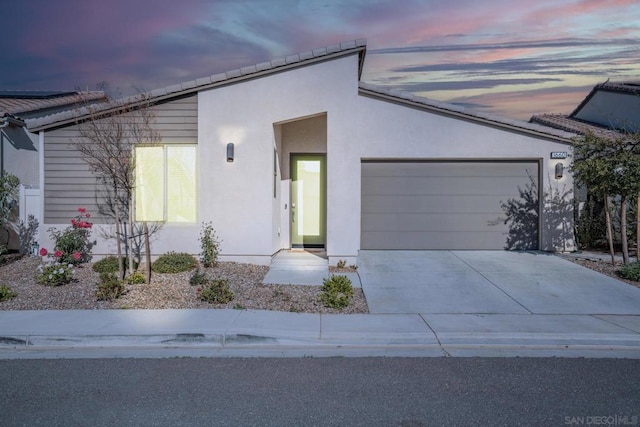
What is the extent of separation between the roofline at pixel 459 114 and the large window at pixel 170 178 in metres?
4.43

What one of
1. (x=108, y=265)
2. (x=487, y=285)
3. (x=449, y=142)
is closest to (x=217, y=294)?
(x=108, y=265)

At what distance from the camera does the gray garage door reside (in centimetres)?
1380

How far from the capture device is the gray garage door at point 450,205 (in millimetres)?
13797

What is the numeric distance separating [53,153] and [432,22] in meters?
9.60

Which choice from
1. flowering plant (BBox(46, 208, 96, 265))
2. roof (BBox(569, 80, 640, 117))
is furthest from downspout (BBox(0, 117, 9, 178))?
roof (BBox(569, 80, 640, 117))

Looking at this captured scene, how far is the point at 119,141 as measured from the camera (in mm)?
10273

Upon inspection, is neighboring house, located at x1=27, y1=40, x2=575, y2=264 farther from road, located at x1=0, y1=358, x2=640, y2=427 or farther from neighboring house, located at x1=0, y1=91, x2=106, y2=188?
road, located at x1=0, y1=358, x2=640, y2=427

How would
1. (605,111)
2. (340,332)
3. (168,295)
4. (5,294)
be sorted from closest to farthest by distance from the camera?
(340,332), (5,294), (168,295), (605,111)

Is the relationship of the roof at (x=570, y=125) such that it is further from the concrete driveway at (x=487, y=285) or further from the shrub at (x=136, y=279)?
the shrub at (x=136, y=279)

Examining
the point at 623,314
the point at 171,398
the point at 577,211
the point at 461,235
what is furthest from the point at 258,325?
the point at 577,211

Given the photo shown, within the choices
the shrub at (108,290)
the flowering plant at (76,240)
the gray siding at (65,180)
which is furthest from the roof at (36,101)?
the shrub at (108,290)

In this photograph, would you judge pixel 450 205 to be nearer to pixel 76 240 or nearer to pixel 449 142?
pixel 449 142

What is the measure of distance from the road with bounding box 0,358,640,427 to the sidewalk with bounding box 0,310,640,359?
1.42ft

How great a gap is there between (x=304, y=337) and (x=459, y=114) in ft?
25.5
